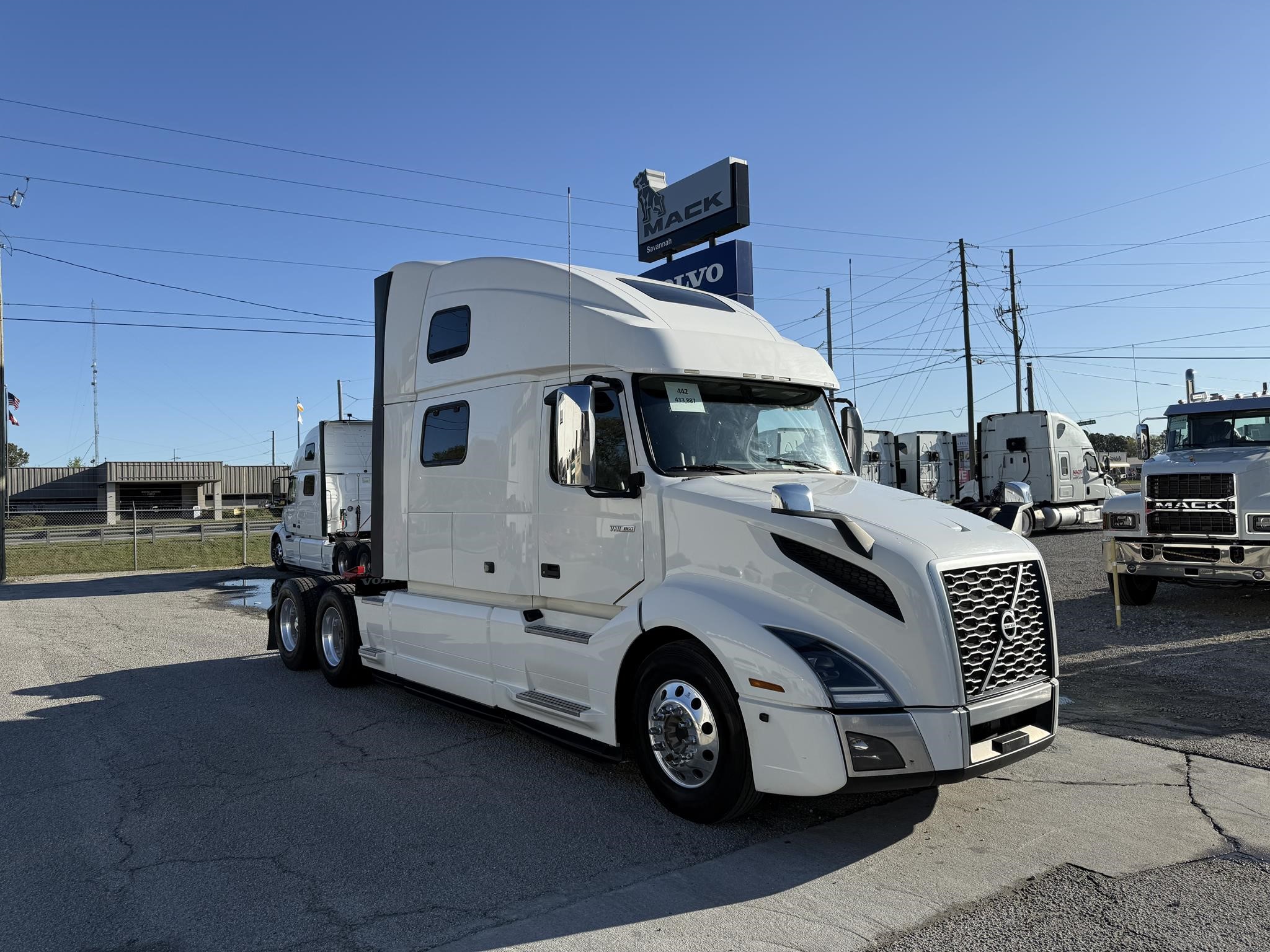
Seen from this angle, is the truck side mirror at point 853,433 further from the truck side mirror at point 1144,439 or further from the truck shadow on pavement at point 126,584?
the truck shadow on pavement at point 126,584

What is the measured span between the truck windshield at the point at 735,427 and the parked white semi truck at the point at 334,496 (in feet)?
48.3

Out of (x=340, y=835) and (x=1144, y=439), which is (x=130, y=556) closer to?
(x=340, y=835)

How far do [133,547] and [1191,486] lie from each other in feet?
89.2

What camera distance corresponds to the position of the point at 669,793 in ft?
15.8

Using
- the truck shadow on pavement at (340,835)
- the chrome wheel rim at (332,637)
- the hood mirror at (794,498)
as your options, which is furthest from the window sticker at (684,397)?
the chrome wheel rim at (332,637)

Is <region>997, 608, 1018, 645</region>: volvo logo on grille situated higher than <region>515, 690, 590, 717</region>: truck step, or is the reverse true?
<region>997, 608, 1018, 645</region>: volvo logo on grille

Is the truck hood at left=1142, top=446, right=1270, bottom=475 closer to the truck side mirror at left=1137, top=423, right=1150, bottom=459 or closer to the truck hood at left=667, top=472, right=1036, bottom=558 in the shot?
the truck side mirror at left=1137, top=423, right=1150, bottom=459

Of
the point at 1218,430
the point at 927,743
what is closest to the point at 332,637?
the point at 927,743

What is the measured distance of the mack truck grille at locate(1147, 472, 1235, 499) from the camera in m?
10.6

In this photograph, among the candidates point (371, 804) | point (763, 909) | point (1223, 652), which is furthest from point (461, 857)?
point (1223, 652)

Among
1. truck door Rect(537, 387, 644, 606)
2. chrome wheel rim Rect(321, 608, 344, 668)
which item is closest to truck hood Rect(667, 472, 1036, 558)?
Result: truck door Rect(537, 387, 644, 606)

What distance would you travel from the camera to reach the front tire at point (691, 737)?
14.7 feet

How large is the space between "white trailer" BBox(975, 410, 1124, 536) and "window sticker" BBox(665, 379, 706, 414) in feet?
73.0

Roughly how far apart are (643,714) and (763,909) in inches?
54.5
